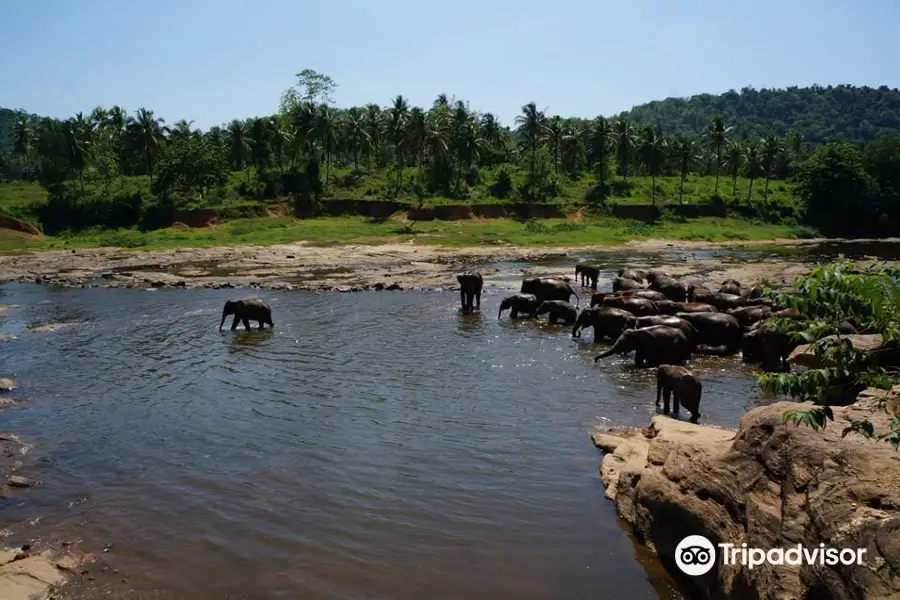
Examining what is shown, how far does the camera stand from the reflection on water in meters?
9.85

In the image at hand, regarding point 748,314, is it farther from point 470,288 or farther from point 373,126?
point 373,126

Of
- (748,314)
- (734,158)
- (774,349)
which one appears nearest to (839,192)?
(734,158)

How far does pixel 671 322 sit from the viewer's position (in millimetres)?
22188

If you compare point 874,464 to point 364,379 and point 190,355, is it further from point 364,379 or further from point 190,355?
point 190,355

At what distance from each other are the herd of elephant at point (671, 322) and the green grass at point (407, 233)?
31.6 m

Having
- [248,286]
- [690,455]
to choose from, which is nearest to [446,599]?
[690,455]

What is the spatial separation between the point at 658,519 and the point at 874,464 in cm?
314

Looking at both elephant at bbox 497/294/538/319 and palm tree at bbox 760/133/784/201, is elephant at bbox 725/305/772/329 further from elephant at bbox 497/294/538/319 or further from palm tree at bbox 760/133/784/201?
palm tree at bbox 760/133/784/201

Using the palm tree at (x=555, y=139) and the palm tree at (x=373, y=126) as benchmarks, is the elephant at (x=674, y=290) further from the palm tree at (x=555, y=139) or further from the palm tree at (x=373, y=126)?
the palm tree at (x=555, y=139)

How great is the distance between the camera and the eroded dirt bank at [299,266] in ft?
140

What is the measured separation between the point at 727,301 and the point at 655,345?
8067 millimetres

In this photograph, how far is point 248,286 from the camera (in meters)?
41.5

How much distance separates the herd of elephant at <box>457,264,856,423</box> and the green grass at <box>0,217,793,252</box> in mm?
31595

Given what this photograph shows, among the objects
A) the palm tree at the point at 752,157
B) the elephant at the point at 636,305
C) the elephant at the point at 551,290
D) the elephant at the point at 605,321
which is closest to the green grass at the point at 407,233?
the palm tree at the point at 752,157
